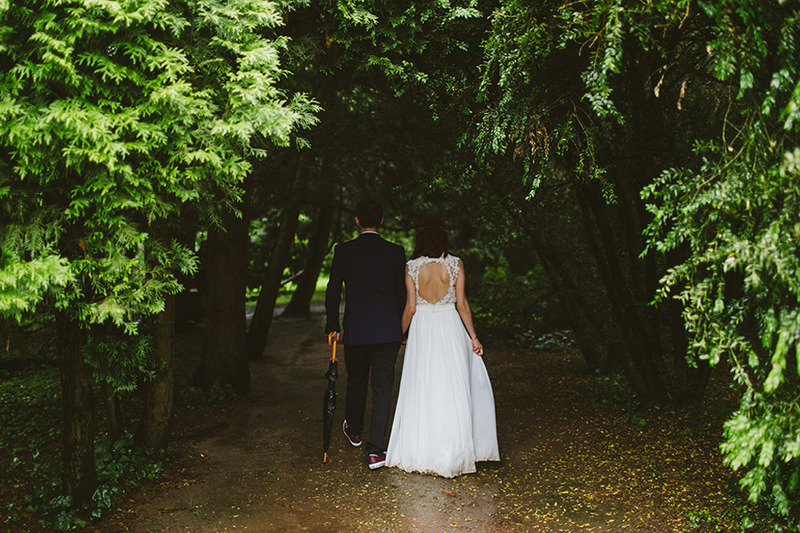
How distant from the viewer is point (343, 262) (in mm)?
6246

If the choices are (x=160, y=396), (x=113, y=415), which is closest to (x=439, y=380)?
(x=160, y=396)

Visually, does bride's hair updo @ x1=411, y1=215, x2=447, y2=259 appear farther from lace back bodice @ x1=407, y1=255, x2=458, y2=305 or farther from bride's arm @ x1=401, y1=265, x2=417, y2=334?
bride's arm @ x1=401, y1=265, x2=417, y2=334

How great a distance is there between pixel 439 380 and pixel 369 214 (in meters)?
1.68

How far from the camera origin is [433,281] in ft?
20.2

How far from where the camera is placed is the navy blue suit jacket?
241 inches

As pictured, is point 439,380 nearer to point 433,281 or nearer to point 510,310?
point 433,281

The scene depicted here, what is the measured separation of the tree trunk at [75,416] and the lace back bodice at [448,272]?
113 inches

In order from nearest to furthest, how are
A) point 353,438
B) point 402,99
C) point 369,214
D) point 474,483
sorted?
point 474,483
point 369,214
point 353,438
point 402,99

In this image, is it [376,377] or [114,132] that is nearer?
[114,132]

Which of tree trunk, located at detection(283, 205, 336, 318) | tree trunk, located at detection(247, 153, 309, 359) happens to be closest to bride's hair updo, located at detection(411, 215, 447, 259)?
tree trunk, located at detection(247, 153, 309, 359)

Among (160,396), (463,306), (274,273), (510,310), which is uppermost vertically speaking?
(274,273)

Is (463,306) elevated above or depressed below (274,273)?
below

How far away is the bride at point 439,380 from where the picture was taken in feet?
19.0

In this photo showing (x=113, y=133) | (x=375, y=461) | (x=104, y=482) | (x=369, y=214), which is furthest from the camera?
(x=369, y=214)
